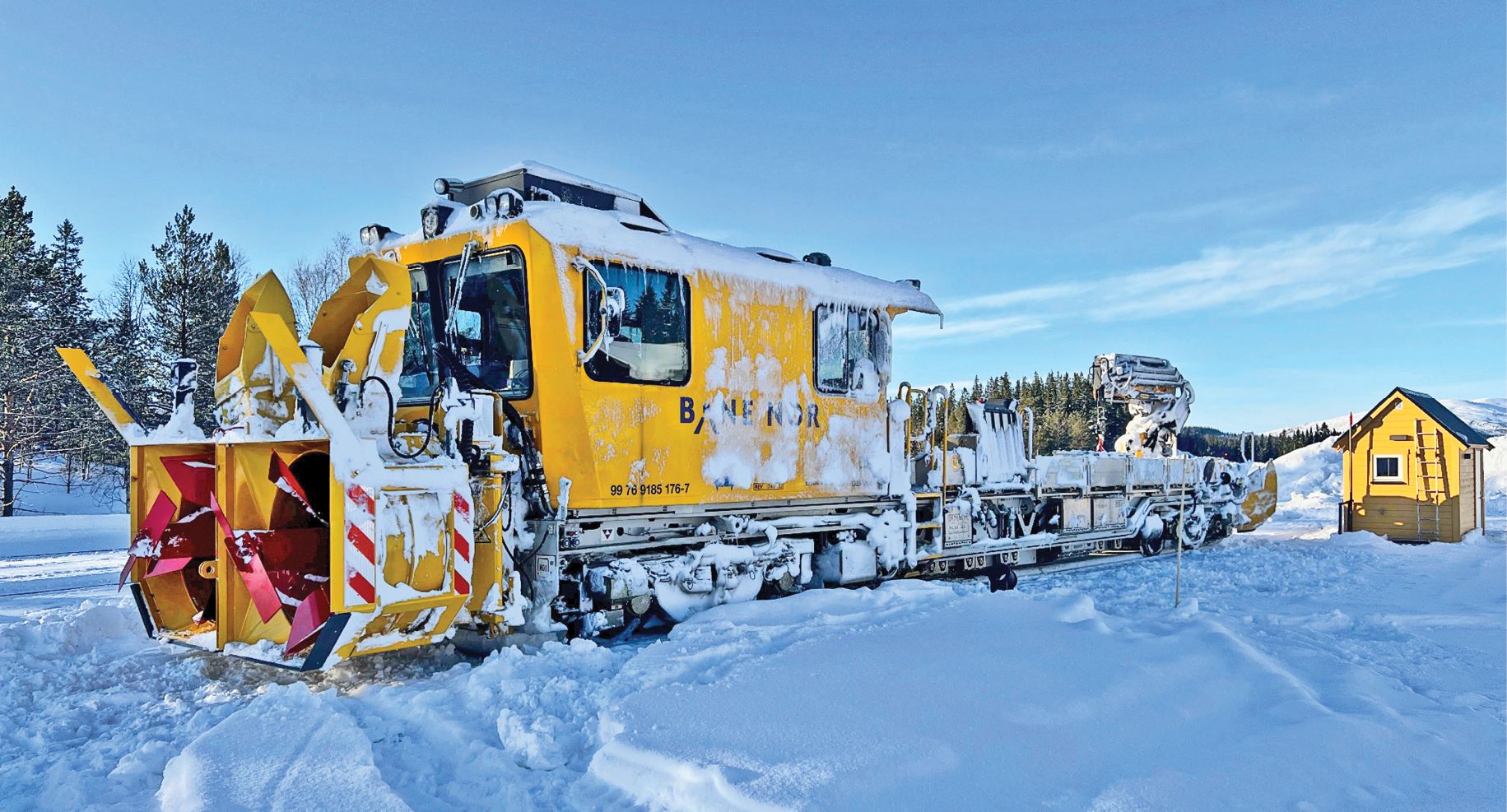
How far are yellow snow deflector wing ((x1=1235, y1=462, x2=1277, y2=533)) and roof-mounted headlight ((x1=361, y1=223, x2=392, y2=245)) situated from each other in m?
14.7

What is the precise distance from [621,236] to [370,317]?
1888mm

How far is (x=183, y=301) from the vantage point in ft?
96.0

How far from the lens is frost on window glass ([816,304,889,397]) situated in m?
8.04

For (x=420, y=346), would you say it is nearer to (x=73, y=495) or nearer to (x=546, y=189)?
(x=546, y=189)

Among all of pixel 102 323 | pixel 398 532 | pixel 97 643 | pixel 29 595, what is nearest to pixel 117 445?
pixel 102 323

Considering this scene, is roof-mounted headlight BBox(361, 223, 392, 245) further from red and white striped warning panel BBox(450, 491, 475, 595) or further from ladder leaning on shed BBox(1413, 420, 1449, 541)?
ladder leaning on shed BBox(1413, 420, 1449, 541)

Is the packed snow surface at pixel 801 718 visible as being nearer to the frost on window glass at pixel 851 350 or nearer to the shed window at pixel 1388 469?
the frost on window glass at pixel 851 350

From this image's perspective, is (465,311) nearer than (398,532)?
No

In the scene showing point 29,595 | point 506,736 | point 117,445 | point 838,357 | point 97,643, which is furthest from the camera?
point 117,445

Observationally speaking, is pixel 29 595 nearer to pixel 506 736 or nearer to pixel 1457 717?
pixel 506 736

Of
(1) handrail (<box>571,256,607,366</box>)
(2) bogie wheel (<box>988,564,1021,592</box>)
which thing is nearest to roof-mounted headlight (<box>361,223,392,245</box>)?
(1) handrail (<box>571,256,607,366</box>)

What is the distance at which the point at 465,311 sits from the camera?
6.58 meters

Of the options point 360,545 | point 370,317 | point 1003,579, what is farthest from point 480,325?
point 1003,579

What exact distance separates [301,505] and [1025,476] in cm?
813
